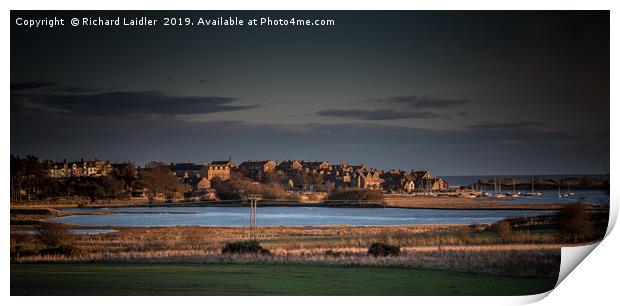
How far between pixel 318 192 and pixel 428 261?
3790 mm

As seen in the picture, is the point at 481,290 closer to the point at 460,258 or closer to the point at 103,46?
the point at 460,258

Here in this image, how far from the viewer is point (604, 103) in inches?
653

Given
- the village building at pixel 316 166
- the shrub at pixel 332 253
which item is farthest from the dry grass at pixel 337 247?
the village building at pixel 316 166

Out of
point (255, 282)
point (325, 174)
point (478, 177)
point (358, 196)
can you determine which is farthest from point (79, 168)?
point (478, 177)

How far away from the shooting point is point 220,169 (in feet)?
66.0

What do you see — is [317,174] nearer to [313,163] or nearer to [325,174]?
[325,174]

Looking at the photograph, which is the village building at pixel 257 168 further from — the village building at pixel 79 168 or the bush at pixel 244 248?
the village building at pixel 79 168

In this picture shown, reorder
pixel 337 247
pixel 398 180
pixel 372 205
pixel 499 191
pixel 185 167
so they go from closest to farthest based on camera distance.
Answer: pixel 337 247
pixel 185 167
pixel 398 180
pixel 499 191
pixel 372 205

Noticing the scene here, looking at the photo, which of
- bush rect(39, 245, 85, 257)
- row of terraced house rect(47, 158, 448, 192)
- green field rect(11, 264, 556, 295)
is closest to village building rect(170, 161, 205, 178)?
row of terraced house rect(47, 158, 448, 192)

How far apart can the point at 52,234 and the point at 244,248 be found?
394 centimetres

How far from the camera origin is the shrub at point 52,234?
18562 millimetres

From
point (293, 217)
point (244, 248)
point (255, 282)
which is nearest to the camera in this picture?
point (255, 282)

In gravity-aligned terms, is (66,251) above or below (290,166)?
below
